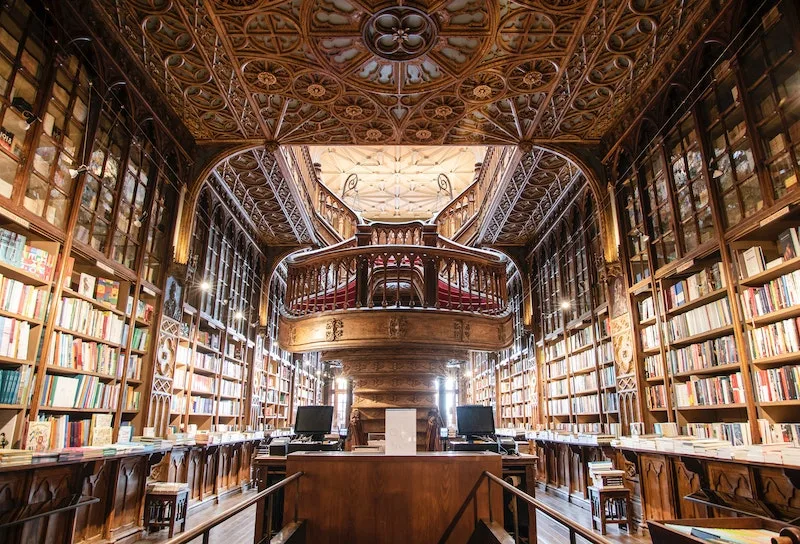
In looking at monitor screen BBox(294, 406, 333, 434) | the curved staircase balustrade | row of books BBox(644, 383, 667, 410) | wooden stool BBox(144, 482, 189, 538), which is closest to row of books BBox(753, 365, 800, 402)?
row of books BBox(644, 383, 667, 410)

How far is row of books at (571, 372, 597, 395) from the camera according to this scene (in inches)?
262

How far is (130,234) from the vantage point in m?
4.86

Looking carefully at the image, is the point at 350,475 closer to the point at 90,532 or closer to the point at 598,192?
the point at 90,532

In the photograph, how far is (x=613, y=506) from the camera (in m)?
5.21

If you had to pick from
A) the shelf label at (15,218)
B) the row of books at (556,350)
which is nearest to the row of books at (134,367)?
the shelf label at (15,218)

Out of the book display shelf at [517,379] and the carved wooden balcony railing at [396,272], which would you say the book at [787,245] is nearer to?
the carved wooden balcony railing at [396,272]

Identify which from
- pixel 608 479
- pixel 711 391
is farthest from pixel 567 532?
pixel 711 391

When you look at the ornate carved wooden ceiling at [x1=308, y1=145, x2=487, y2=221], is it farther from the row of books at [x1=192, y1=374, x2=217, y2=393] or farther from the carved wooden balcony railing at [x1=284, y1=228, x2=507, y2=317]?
the carved wooden balcony railing at [x1=284, y1=228, x2=507, y2=317]

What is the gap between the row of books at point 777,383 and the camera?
315cm

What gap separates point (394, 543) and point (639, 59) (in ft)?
15.6

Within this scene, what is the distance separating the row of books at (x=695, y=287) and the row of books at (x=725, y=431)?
108 cm

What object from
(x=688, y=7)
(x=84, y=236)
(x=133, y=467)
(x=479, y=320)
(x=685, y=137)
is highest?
(x=688, y=7)

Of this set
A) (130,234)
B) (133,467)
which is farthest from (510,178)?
(133,467)

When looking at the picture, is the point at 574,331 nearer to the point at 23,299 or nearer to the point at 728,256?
the point at 728,256
